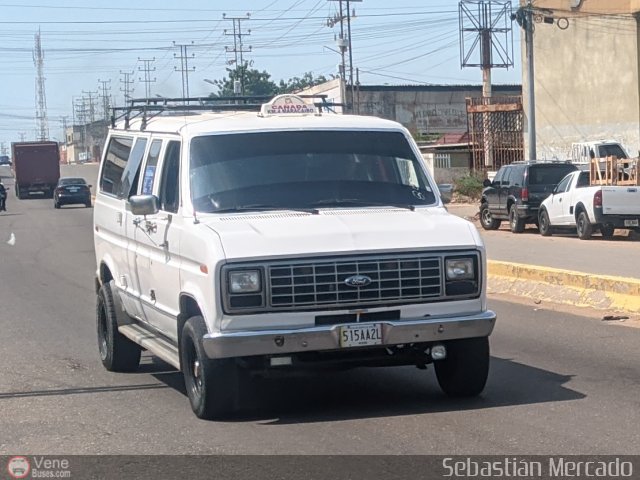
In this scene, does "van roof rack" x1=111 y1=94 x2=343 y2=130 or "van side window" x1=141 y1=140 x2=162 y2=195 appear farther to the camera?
"van roof rack" x1=111 y1=94 x2=343 y2=130

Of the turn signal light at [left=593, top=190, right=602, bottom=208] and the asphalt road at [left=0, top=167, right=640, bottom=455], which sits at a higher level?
the turn signal light at [left=593, top=190, right=602, bottom=208]

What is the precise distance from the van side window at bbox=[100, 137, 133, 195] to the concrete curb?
624 cm

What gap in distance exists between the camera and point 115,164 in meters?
10.8

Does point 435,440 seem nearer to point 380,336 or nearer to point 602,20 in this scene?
point 380,336

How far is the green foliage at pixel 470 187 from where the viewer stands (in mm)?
46188

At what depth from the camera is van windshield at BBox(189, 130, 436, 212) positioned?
27.5 ft

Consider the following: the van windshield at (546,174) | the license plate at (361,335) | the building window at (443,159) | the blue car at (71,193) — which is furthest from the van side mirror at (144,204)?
the blue car at (71,193)

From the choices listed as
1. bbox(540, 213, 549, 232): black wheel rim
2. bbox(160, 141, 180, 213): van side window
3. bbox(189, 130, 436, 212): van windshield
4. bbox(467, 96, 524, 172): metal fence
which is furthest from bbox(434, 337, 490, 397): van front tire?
bbox(467, 96, 524, 172): metal fence

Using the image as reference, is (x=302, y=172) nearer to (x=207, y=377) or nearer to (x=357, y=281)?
(x=357, y=281)

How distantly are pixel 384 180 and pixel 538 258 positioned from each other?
41.4 feet

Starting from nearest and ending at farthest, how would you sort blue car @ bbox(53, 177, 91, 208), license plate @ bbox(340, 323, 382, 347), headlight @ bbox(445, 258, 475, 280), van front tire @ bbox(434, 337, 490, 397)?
license plate @ bbox(340, 323, 382, 347) < headlight @ bbox(445, 258, 475, 280) < van front tire @ bbox(434, 337, 490, 397) < blue car @ bbox(53, 177, 91, 208)

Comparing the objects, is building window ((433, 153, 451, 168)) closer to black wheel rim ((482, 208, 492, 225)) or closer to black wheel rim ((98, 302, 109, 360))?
black wheel rim ((482, 208, 492, 225))

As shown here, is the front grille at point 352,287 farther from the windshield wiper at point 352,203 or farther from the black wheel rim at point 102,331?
the black wheel rim at point 102,331

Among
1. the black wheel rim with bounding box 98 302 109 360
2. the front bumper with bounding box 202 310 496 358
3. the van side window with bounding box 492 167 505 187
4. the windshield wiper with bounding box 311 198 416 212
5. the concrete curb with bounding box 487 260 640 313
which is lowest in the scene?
the concrete curb with bounding box 487 260 640 313
